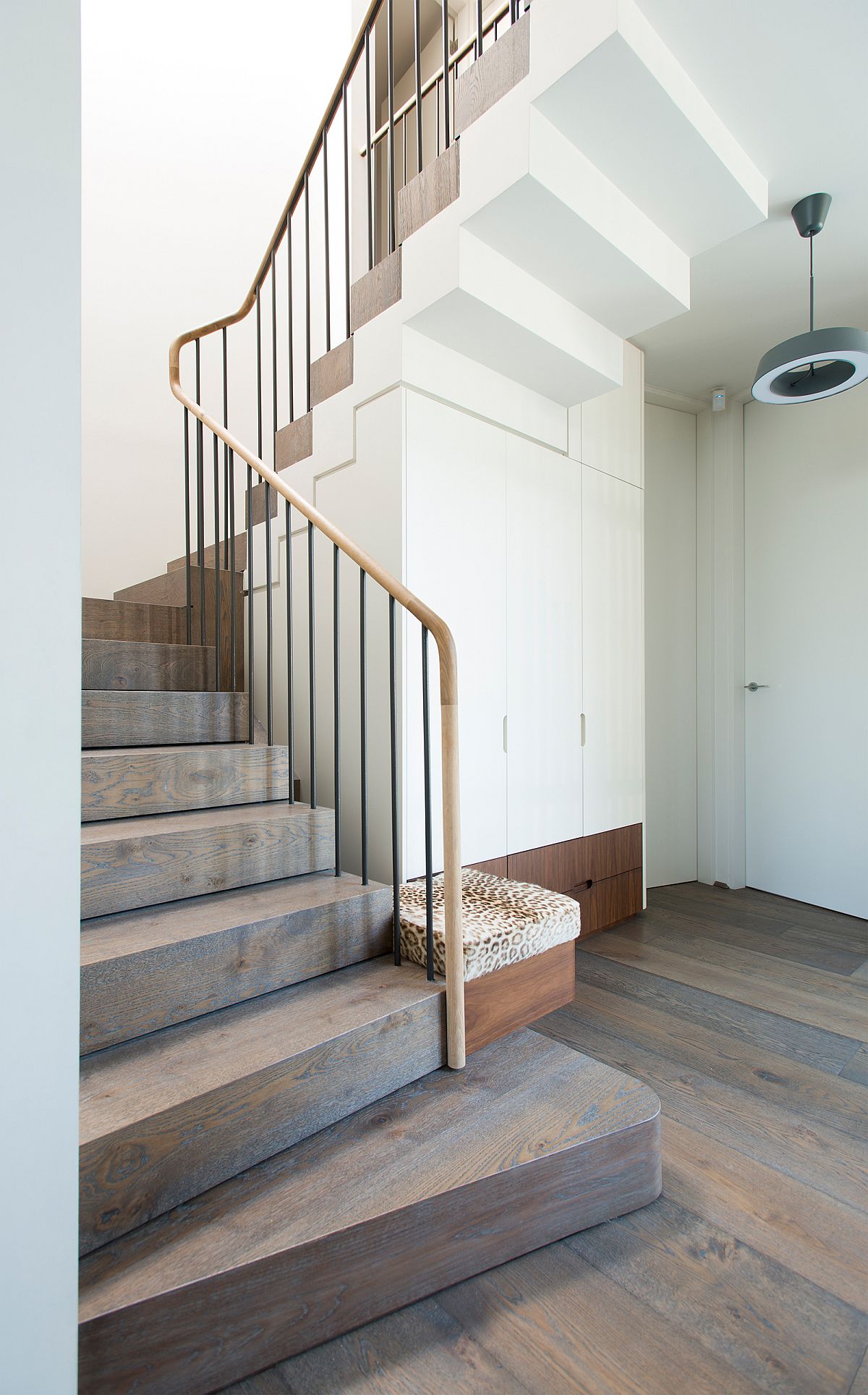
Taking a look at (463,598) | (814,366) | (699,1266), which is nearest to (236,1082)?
(699,1266)

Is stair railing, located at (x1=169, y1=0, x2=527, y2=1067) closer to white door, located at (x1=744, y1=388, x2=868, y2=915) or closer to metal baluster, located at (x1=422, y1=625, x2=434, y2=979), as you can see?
metal baluster, located at (x1=422, y1=625, x2=434, y2=979)

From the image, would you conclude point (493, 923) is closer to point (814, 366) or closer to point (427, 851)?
point (427, 851)

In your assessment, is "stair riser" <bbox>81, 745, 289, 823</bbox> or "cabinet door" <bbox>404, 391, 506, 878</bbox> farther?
"cabinet door" <bbox>404, 391, 506, 878</bbox>

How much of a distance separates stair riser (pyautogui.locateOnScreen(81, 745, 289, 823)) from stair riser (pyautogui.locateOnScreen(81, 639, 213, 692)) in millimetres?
405

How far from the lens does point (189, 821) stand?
1.83m

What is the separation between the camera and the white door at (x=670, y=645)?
3812 millimetres

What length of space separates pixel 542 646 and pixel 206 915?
1.64m

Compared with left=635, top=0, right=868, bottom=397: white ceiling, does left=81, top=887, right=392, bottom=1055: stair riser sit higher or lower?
lower

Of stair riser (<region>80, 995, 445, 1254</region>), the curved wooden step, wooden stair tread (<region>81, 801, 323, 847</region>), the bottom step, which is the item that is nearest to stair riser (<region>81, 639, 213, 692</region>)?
wooden stair tread (<region>81, 801, 323, 847</region>)

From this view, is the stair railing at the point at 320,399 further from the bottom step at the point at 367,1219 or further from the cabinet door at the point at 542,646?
the cabinet door at the point at 542,646

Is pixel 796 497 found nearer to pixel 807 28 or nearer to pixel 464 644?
pixel 807 28

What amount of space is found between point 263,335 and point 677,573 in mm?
2822

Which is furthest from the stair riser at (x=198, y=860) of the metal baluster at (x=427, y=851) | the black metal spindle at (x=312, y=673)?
the metal baluster at (x=427, y=851)

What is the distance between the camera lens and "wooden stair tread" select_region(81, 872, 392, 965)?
1388 millimetres
